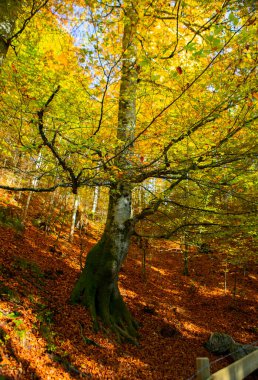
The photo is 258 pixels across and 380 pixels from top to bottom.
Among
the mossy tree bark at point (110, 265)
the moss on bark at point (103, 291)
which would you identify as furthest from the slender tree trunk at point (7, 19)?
the moss on bark at point (103, 291)

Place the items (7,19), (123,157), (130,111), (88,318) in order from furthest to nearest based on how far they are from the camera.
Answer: (130,111)
(88,318)
(123,157)
(7,19)

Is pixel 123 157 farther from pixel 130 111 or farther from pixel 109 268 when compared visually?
pixel 109 268

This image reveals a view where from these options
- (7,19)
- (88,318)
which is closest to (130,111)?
(7,19)

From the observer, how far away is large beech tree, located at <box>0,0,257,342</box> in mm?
3406

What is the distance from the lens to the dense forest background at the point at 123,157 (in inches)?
144

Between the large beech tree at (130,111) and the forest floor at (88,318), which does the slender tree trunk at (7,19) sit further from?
the forest floor at (88,318)

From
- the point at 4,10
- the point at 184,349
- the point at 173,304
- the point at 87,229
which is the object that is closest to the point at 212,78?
the point at 4,10

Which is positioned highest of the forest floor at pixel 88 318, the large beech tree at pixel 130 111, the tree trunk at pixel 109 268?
the large beech tree at pixel 130 111

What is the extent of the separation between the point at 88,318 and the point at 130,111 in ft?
18.2

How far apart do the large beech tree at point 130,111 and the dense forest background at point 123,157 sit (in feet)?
0.13

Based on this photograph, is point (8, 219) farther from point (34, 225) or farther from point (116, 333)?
point (116, 333)

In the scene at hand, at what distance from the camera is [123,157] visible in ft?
15.2

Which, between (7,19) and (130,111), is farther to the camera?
(130,111)

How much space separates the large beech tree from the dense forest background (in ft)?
0.13
